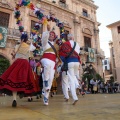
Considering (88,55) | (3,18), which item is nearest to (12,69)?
(3,18)

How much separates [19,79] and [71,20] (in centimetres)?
1752

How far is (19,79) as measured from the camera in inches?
132

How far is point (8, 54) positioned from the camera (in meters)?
14.4

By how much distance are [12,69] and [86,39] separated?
18.2 m

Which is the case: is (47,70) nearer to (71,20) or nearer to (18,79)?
(18,79)

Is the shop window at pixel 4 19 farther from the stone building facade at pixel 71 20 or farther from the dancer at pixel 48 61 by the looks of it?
the dancer at pixel 48 61

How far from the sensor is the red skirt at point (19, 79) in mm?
3291

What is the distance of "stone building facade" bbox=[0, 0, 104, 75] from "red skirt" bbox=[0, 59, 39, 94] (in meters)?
11.3

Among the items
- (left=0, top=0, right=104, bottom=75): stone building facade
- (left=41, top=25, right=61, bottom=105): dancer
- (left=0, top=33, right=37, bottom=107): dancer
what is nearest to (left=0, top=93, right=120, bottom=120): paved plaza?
(left=0, top=33, right=37, bottom=107): dancer

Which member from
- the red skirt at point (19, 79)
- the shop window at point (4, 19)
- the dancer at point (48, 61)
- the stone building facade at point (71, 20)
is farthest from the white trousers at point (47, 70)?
the shop window at point (4, 19)

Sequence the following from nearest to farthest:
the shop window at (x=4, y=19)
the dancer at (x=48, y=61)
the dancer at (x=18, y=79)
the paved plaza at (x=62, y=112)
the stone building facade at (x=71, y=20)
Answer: the paved plaza at (x=62, y=112), the dancer at (x=18, y=79), the dancer at (x=48, y=61), the shop window at (x=4, y=19), the stone building facade at (x=71, y=20)

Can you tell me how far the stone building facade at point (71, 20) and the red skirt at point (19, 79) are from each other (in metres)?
11.3

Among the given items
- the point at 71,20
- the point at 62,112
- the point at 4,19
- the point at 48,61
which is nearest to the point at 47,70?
the point at 48,61

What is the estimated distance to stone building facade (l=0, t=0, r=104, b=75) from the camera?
1516 cm
